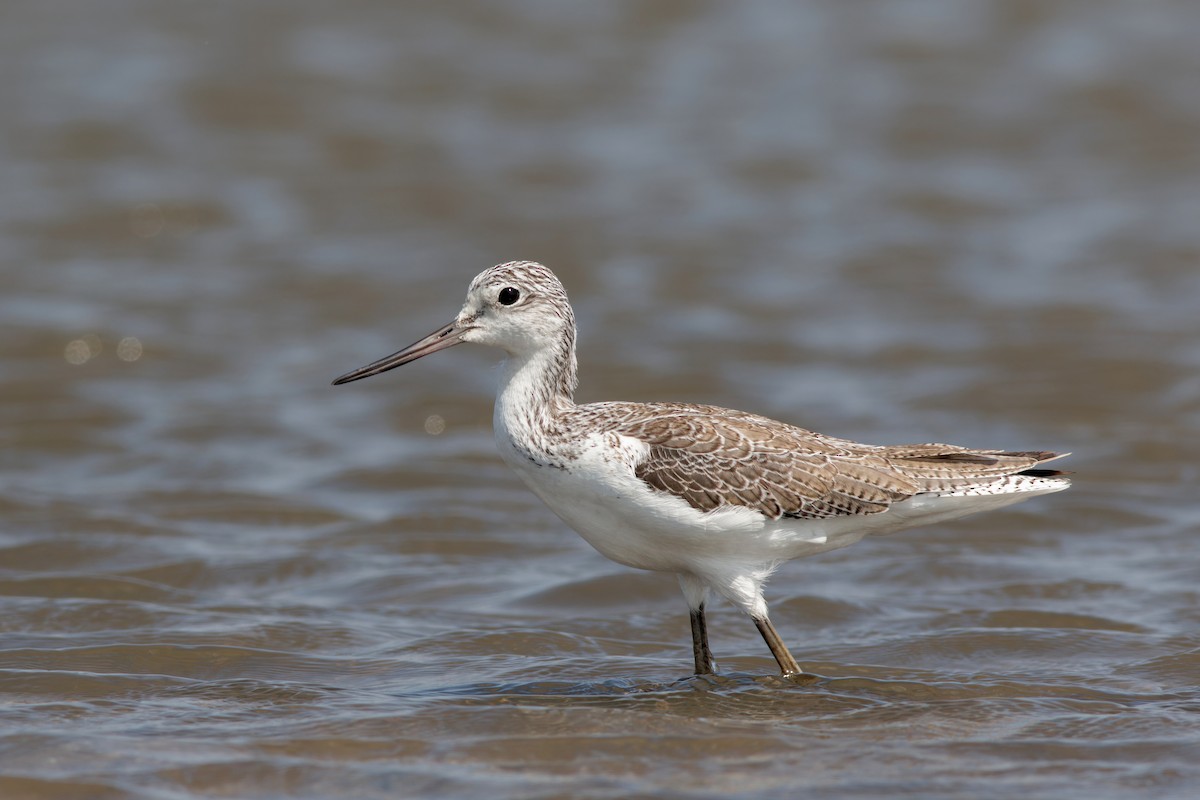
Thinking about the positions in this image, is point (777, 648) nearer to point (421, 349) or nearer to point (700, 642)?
point (700, 642)

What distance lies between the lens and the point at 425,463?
14.4 metres

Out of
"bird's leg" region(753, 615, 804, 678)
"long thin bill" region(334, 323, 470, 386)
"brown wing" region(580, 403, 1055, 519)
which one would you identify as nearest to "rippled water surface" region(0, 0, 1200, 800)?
"bird's leg" region(753, 615, 804, 678)

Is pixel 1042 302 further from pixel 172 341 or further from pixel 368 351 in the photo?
pixel 172 341

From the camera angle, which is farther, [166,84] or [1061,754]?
[166,84]

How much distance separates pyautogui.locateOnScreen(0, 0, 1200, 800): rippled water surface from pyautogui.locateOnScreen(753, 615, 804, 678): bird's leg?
177 millimetres

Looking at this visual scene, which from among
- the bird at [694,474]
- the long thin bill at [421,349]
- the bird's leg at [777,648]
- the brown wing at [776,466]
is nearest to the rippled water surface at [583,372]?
the bird's leg at [777,648]

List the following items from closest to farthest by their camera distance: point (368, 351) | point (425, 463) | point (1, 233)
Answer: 1. point (425, 463)
2. point (368, 351)
3. point (1, 233)

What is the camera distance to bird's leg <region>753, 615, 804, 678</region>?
950 centimetres

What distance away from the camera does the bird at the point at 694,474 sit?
9047mm

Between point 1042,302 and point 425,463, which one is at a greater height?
point 1042,302

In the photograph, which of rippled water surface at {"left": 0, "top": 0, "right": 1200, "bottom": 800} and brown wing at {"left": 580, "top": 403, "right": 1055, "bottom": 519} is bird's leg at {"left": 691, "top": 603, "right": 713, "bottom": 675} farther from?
brown wing at {"left": 580, "top": 403, "right": 1055, "bottom": 519}

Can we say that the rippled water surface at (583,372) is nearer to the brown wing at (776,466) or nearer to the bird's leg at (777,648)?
the bird's leg at (777,648)

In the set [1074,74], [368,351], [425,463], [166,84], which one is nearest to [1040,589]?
[425,463]

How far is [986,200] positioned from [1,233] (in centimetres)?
1162
